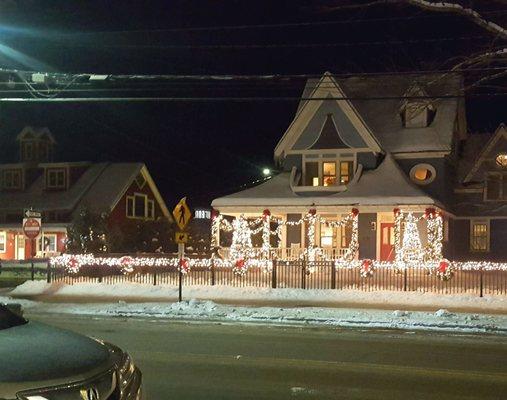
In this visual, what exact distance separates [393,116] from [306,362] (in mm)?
27365

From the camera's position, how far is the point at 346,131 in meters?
35.6

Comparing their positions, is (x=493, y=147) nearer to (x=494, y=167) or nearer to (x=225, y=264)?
(x=494, y=167)

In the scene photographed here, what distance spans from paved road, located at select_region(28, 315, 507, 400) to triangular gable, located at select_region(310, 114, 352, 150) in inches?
746

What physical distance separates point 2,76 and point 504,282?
62.9 feet

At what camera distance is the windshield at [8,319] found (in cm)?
654

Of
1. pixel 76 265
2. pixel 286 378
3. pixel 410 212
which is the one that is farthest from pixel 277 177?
pixel 286 378

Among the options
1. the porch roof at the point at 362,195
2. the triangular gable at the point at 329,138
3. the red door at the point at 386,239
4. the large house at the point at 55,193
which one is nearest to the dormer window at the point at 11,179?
the large house at the point at 55,193

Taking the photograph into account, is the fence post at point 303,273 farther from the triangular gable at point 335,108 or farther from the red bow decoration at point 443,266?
the triangular gable at point 335,108

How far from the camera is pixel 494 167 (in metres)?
37.1

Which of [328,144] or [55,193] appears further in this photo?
[55,193]

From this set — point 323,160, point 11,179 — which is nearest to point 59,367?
point 323,160

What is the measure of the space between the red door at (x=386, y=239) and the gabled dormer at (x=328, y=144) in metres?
2.78

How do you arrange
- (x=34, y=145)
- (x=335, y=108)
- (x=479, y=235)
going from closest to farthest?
(x=335, y=108) → (x=479, y=235) → (x=34, y=145)

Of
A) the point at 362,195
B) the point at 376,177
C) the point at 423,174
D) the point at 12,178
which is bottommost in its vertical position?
the point at 362,195
